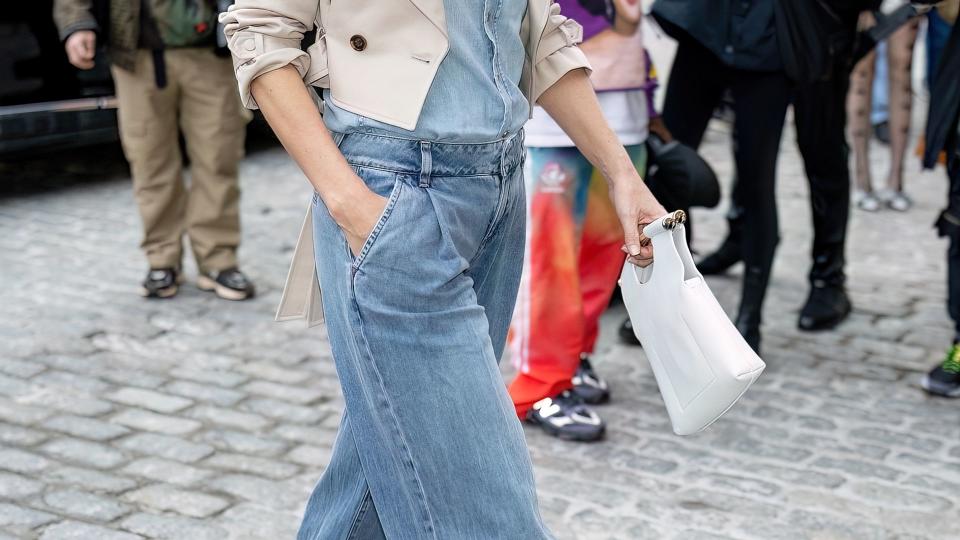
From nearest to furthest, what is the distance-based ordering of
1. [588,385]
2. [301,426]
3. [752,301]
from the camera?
[301,426] → [588,385] → [752,301]

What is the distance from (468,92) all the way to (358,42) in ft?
0.64

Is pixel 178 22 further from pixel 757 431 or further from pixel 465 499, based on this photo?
pixel 465 499

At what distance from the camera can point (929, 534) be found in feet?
11.4

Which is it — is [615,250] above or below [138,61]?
below

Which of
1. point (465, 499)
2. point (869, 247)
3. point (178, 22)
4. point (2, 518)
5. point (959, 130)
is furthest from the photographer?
point (869, 247)

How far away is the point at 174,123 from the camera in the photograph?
5.56m

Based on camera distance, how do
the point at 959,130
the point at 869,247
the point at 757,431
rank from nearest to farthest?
the point at 757,431, the point at 959,130, the point at 869,247

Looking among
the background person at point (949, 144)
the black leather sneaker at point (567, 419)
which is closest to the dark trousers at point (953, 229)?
the background person at point (949, 144)

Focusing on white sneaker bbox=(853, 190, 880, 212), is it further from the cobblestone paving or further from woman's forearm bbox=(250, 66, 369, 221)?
woman's forearm bbox=(250, 66, 369, 221)

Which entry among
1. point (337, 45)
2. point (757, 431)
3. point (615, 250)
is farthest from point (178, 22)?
point (337, 45)

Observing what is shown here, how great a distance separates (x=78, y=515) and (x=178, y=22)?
245 centimetres

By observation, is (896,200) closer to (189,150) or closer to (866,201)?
(866,201)

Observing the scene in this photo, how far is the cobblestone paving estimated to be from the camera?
354cm

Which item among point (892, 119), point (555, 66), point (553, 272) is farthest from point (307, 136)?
point (892, 119)
